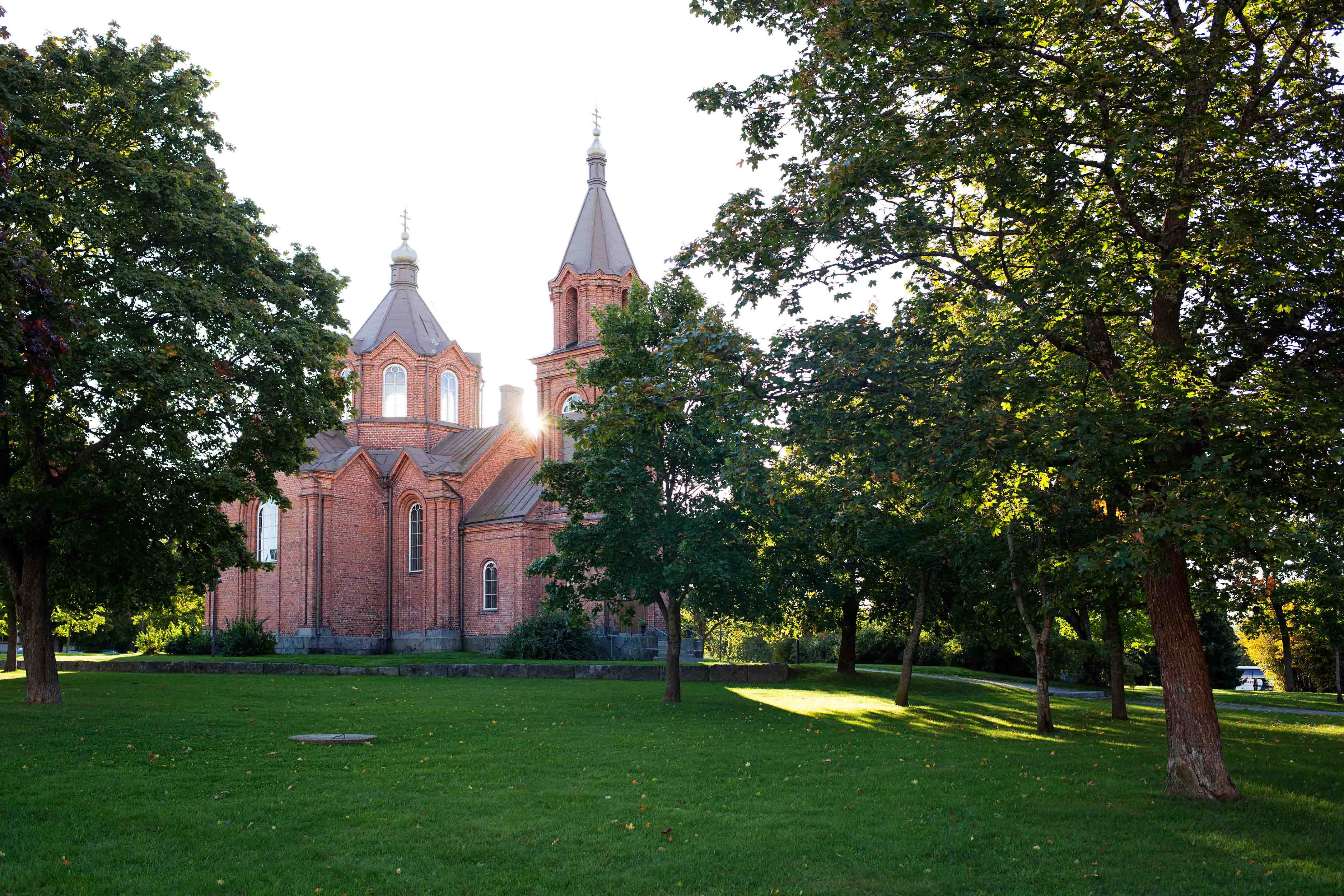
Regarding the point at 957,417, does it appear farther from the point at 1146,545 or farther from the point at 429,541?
the point at 429,541

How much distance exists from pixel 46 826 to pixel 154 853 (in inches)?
55.1

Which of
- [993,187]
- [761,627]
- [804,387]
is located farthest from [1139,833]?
[761,627]

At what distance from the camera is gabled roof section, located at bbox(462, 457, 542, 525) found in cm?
4119

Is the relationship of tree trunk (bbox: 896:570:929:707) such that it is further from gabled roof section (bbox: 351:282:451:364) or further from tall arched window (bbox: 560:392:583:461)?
gabled roof section (bbox: 351:282:451:364)

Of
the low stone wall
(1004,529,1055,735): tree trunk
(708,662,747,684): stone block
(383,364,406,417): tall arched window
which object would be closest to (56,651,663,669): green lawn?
the low stone wall

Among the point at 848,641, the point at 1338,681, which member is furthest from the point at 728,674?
the point at 1338,681

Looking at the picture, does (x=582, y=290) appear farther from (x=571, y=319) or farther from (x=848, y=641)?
(x=848, y=641)

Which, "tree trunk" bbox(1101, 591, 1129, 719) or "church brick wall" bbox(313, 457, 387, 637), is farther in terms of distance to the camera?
"church brick wall" bbox(313, 457, 387, 637)

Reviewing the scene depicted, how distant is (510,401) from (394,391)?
6571mm

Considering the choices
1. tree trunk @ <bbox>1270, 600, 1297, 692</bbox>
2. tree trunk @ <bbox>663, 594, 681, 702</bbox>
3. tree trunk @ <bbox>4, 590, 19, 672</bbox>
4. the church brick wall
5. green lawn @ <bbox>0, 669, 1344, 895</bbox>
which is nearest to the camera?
green lawn @ <bbox>0, 669, 1344, 895</bbox>

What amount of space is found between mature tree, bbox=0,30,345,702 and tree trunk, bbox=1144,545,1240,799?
1457 centimetres

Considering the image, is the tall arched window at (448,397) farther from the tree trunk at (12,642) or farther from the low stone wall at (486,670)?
the tree trunk at (12,642)

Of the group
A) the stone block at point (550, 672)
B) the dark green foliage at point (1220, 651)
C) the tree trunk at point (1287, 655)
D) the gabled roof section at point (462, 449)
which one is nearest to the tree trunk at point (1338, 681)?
the tree trunk at point (1287, 655)

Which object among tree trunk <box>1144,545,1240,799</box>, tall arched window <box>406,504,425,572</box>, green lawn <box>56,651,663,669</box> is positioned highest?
tall arched window <box>406,504,425,572</box>
